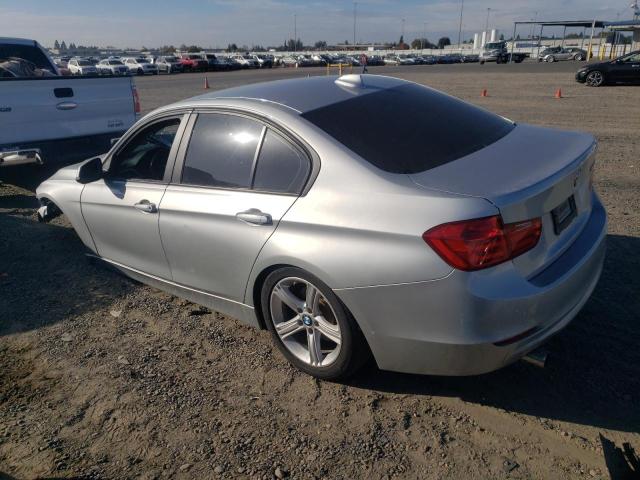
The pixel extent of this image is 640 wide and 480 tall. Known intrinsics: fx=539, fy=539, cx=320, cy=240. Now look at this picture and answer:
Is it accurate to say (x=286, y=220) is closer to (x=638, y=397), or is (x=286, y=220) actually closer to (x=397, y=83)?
(x=397, y=83)

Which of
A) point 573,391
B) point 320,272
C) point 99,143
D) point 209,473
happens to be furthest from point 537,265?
point 99,143

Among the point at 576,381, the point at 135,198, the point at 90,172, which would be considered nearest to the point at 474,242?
the point at 576,381

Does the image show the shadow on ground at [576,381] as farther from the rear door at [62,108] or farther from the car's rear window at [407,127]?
the rear door at [62,108]

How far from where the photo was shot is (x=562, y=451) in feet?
8.50

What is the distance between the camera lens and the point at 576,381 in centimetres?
307

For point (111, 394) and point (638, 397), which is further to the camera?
point (111, 394)

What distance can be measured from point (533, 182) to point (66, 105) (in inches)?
252

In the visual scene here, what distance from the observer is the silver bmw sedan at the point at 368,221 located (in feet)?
8.31

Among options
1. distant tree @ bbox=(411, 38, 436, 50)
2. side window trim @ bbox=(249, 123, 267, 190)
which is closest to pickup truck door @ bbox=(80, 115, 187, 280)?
side window trim @ bbox=(249, 123, 267, 190)

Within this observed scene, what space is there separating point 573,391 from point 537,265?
860 millimetres

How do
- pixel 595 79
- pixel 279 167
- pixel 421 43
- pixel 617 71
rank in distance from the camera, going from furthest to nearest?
pixel 421 43
pixel 595 79
pixel 617 71
pixel 279 167

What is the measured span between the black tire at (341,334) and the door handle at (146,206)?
43.7 inches

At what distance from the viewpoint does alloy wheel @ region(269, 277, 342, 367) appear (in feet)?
10.0

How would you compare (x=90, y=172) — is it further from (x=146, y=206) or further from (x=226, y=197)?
(x=226, y=197)
